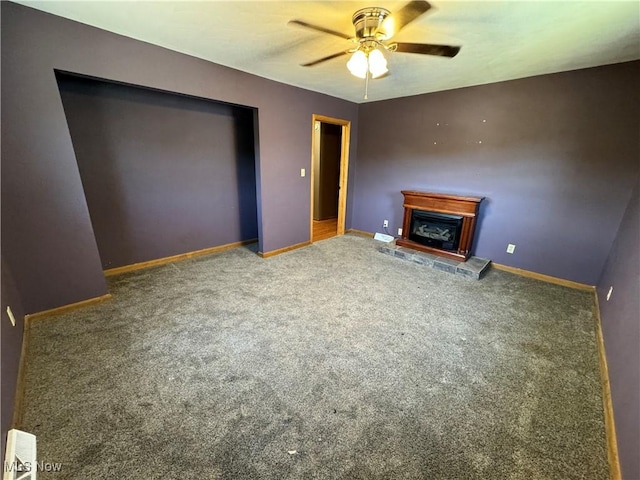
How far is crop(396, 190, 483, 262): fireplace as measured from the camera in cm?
348

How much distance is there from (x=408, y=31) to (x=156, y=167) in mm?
3053

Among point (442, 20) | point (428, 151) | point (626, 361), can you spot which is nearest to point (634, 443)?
point (626, 361)

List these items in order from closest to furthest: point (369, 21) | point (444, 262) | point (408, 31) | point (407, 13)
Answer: point (407, 13), point (369, 21), point (408, 31), point (444, 262)

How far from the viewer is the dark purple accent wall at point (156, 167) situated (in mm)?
2826

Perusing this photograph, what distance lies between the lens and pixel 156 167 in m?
3.28

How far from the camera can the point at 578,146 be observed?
2.88 metres

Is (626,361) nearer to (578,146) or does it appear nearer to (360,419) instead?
(360,419)

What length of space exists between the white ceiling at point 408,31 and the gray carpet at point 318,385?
2.31 m

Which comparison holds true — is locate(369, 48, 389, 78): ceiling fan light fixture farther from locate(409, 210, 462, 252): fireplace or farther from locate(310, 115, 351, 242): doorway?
locate(310, 115, 351, 242): doorway

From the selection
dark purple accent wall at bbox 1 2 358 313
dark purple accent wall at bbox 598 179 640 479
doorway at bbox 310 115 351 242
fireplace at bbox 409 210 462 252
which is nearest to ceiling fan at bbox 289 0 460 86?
dark purple accent wall at bbox 1 2 358 313

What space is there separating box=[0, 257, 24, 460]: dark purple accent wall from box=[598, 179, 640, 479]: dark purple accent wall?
9.17 ft

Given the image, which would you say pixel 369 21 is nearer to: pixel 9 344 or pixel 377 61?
pixel 377 61

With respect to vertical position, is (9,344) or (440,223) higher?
(440,223)

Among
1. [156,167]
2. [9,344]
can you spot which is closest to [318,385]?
[9,344]
